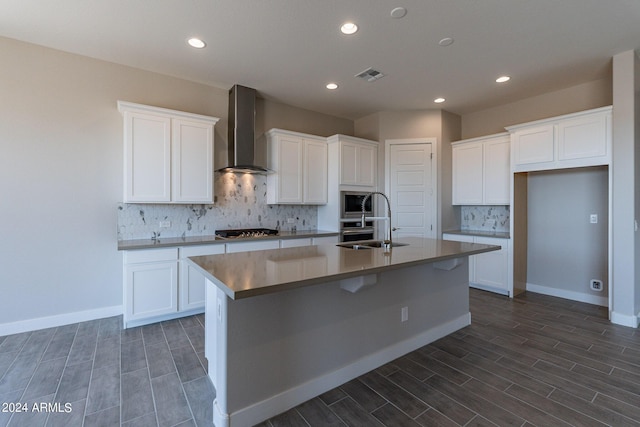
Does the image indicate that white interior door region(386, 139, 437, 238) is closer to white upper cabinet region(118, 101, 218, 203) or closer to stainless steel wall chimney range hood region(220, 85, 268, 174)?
stainless steel wall chimney range hood region(220, 85, 268, 174)

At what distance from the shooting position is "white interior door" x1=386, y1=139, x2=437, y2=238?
4910 mm

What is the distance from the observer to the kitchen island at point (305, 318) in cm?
164

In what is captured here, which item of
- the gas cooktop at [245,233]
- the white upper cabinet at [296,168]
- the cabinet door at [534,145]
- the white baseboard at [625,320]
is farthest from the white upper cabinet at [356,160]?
the white baseboard at [625,320]

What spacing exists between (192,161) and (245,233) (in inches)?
45.3

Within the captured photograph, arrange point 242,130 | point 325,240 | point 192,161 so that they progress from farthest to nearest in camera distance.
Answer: point 325,240, point 242,130, point 192,161

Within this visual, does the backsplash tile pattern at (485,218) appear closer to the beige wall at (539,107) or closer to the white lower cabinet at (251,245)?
the beige wall at (539,107)

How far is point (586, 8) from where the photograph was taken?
2424 millimetres

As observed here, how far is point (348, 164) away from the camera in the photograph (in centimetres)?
472

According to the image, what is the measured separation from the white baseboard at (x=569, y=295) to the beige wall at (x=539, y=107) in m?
2.47

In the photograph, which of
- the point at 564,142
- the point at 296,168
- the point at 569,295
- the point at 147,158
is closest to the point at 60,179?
the point at 147,158

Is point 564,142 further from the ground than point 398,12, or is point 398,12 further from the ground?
point 398,12

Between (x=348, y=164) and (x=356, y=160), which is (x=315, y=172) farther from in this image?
(x=356, y=160)

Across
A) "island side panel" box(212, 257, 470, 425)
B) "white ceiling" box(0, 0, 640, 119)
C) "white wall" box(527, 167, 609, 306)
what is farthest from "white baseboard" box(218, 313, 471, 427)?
"white ceiling" box(0, 0, 640, 119)

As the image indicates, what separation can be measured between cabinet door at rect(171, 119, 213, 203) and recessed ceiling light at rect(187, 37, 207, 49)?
880 millimetres
